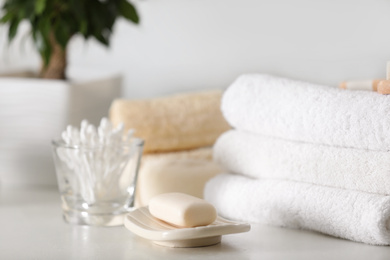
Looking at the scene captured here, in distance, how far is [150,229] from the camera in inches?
34.3

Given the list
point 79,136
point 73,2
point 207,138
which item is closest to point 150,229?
point 79,136

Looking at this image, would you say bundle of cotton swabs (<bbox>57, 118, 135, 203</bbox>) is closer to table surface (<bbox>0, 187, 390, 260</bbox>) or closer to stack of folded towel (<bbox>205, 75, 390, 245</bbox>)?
table surface (<bbox>0, 187, 390, 260</bbox>)

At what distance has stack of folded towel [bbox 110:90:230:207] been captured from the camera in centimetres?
112

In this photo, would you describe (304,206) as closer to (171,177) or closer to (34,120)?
(171,177)

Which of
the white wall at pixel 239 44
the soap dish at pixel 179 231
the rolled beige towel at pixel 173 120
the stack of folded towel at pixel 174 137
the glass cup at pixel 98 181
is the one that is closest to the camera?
the soap dish at pixel 179 231

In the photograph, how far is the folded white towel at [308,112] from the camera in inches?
33.6

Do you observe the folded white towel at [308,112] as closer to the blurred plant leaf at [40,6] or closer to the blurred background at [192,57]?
the blurred background at [192,57]

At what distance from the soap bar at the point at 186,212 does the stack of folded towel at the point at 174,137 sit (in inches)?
8.9

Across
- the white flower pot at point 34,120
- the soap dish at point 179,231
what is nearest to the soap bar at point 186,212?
the soap dish at point 179,231

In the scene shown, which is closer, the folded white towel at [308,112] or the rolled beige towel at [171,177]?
the folded white towel at [308,112]

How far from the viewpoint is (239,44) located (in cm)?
149

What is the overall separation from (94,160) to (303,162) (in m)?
0.32

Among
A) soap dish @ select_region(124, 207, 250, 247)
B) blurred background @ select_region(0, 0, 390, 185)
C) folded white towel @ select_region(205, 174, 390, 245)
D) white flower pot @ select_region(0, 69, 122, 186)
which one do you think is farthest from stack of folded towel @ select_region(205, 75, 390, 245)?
white flower pot @ select_region(0, 69, 122, 186)

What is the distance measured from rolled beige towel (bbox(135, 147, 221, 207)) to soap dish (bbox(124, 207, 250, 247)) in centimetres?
18
